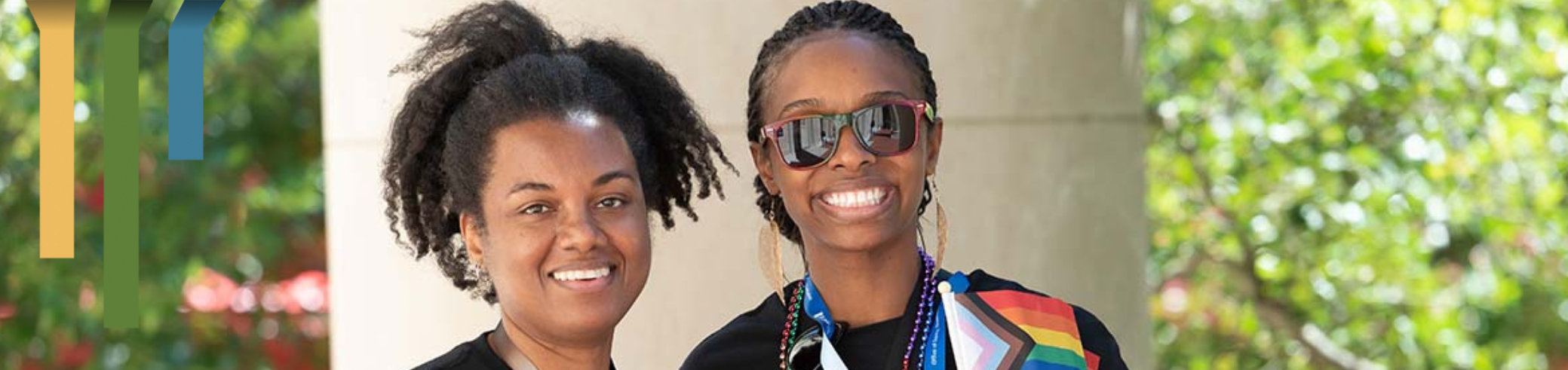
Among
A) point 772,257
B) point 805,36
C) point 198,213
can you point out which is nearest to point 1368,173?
point 198,213

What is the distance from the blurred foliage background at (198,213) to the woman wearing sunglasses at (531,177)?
15.6ft

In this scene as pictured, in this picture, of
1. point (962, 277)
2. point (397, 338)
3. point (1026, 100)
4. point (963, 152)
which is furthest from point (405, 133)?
point (1026, 100)

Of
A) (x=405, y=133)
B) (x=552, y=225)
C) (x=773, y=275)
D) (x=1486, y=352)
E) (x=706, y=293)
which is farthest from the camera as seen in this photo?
(x=1486, y=352)

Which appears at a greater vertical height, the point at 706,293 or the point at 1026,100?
the point at 1026,100

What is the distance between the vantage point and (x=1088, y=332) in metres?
3.47

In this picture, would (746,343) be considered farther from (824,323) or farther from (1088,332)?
(1088,332)

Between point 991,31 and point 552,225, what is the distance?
135 centimetres

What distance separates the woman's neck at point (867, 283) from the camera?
3.37 metres

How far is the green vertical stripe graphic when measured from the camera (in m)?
4.20

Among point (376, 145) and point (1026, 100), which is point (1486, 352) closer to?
point (1026, 100)

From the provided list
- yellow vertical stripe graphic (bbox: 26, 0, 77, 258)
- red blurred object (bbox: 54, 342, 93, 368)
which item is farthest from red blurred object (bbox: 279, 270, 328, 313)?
yellow vertical stripe graphic (bbox: 26, 0, 77, 258)

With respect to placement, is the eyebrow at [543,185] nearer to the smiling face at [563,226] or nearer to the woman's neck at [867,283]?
the smiling face at [563,226]

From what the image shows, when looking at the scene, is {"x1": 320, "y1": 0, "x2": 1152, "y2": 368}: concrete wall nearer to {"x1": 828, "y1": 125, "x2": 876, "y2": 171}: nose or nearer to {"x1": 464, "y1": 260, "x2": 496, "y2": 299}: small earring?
{"x1": 464, "y1": 260, "x2": 496, "y2": 299}: small earring

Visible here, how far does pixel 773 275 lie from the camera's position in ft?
11.6
